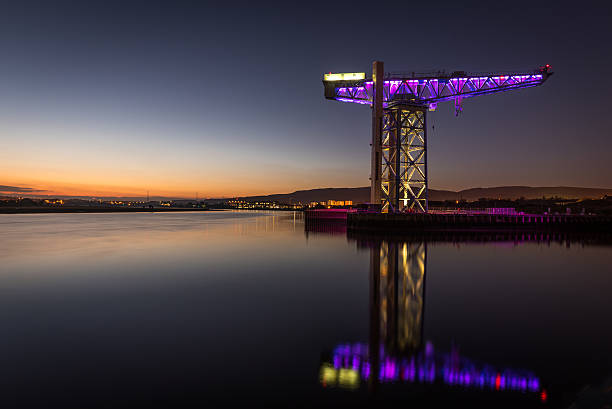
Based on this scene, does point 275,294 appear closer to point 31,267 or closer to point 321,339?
point 321,339

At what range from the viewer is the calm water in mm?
4875

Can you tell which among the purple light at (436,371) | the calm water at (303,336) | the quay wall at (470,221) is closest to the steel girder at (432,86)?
the quay wall at (470,221)

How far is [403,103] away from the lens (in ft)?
110

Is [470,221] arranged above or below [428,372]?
above

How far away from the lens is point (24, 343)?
22.1 feet

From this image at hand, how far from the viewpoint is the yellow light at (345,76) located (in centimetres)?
3441

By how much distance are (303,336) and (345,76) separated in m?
32.6

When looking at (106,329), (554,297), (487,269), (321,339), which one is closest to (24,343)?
(106,329)

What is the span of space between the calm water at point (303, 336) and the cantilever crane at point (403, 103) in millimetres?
19471

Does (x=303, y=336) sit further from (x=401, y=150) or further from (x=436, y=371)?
(x=401, y=150)

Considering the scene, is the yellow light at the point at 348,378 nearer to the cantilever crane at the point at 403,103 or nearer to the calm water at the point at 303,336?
the calm water at the point at 303,336

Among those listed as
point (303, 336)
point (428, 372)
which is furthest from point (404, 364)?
point (303, 336)

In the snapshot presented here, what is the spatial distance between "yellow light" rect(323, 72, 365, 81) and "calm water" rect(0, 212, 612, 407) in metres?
25.4

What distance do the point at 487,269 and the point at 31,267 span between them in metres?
23.4
